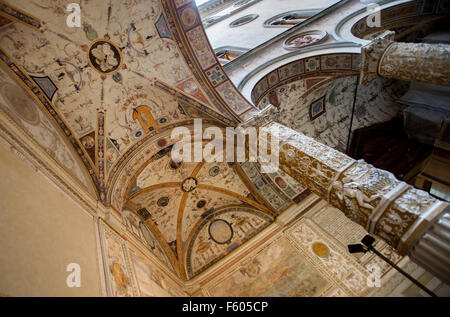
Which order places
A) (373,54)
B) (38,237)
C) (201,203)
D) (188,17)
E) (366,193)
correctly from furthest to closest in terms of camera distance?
(201,203) → (188,17) → (373,54) → (38,237) → (366,193)

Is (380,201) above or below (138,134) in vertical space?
above

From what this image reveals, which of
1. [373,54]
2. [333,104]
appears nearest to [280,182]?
[333,104]

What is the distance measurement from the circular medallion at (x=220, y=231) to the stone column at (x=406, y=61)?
6007 mm

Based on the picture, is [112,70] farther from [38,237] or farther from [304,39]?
[304,39]

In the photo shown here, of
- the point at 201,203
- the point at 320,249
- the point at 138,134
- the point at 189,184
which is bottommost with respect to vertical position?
the point at 320,249

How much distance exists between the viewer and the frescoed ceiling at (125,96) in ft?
15.5

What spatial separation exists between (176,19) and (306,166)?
445 centimetres

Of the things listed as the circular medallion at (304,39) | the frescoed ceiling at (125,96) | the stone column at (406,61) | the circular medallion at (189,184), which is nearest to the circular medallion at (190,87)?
→ the frescoed ceiling at (125,96)

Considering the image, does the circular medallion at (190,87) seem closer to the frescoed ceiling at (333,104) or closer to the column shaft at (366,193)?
the frescoed ceiling at (333,104)

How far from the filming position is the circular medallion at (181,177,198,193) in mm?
8095

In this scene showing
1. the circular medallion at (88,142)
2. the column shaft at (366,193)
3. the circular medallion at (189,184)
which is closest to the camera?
the column shaft at (366,193)

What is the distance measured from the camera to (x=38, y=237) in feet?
11.1

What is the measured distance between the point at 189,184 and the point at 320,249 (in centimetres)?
434

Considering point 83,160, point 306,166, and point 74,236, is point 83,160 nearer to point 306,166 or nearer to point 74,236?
point 74,236
